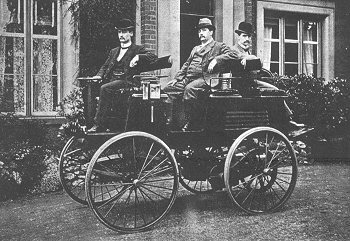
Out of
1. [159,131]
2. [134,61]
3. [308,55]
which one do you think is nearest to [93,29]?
[134,61]

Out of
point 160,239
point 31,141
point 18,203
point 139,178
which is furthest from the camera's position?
point 31,141

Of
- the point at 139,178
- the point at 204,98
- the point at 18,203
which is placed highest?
the point at 204,98

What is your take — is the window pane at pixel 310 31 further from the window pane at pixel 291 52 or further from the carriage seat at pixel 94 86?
the carriage seat at pixel 94 86

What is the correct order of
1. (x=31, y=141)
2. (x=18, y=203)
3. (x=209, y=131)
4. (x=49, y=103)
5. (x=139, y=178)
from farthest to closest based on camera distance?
(x=49, y=103), (x=31, y=141), (x=18, y=203), (x=209, y=131), (x=139, y=178)

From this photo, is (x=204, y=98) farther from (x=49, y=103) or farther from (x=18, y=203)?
(x=49, y=103)

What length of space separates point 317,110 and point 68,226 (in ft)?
17.2

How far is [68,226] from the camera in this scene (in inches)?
169

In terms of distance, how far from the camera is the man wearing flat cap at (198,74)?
4754 millimetres

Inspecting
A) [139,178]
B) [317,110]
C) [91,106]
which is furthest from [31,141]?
[317,110]

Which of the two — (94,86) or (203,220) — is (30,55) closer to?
(94,86)

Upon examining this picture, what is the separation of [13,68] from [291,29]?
596 cm

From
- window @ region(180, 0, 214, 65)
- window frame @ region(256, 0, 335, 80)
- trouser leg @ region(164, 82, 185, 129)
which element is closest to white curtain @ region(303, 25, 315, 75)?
window frame @ region(256, 0, 335, 80)

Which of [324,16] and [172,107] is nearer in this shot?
[172,107]

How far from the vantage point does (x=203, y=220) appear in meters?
4.36
